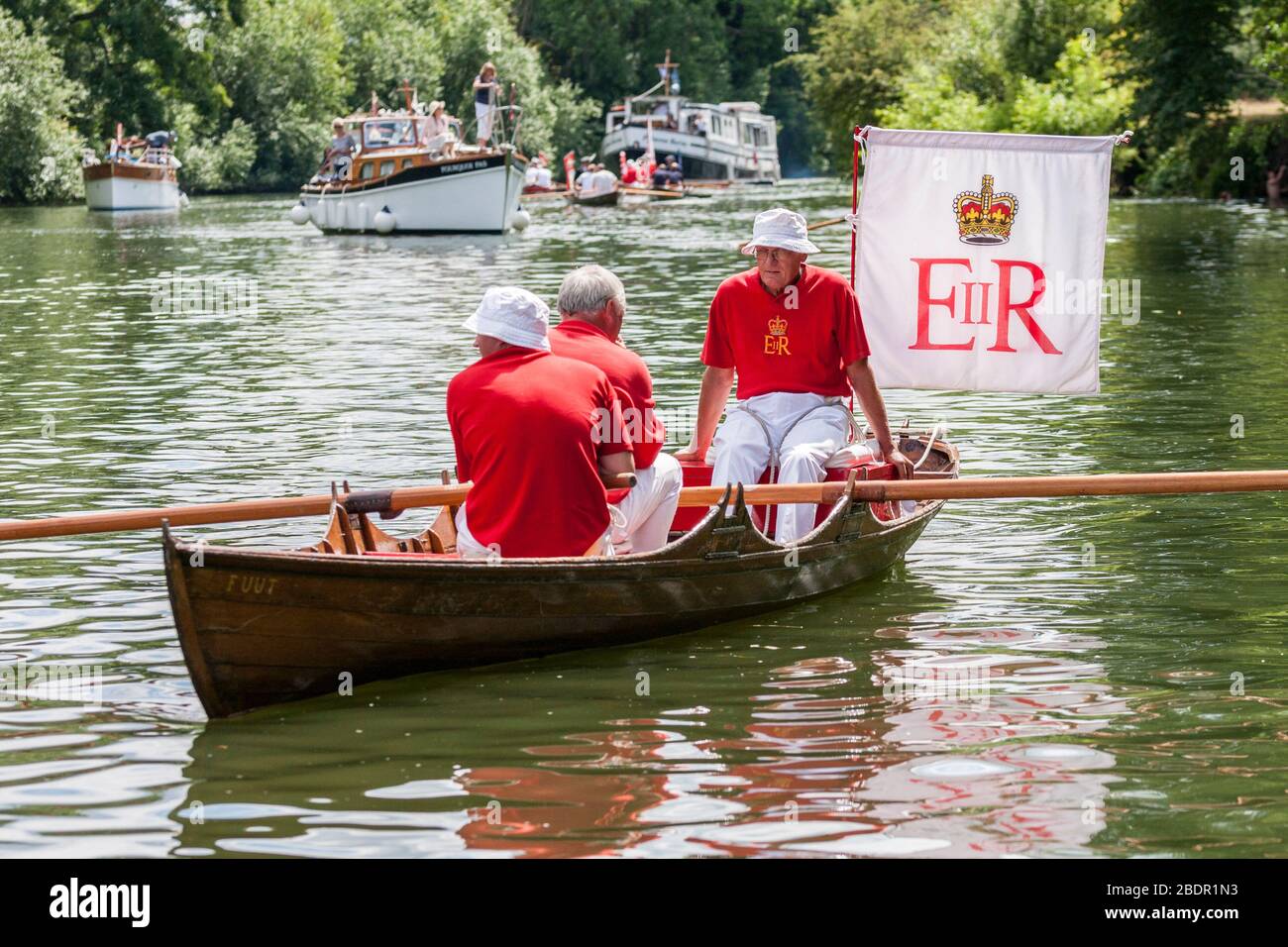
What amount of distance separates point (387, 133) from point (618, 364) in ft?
114

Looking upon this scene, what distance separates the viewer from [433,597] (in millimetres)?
7574

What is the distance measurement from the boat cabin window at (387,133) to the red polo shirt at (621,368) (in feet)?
111

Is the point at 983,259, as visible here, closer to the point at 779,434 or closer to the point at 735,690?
the point at 779,434

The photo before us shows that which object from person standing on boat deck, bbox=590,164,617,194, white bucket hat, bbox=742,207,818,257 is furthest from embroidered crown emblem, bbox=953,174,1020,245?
person standing on boat deck, bbox=590,164,617,194

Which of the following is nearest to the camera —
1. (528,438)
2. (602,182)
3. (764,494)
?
(528,438)

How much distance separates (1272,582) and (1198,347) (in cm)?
935

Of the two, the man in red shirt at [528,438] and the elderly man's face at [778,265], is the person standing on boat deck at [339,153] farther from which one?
the man in red shirt at [528,438]

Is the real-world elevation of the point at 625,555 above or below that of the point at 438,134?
below

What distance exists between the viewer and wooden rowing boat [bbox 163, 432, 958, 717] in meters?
7.09

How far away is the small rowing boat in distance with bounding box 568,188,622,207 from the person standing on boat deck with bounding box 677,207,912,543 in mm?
43669

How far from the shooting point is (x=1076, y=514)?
448 inches

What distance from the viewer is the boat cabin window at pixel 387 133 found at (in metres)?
41.1

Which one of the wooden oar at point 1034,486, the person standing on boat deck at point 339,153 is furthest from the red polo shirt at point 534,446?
the person standing on boat deck at point 339,153

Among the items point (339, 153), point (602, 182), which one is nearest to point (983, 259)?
point (339, 153)
